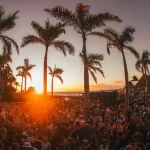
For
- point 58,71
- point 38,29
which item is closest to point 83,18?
point 38,29

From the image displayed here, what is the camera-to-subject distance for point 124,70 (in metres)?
24.8

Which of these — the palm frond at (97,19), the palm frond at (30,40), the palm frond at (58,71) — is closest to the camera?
the palm frond at (97,19)

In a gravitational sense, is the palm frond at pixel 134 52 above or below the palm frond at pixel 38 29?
below

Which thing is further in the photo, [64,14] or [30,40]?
[30,40]

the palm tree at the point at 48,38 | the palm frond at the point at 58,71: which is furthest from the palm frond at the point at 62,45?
the palm frond at the point at 58,71

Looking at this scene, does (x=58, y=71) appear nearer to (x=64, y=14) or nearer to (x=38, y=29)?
(x=38, y=29)

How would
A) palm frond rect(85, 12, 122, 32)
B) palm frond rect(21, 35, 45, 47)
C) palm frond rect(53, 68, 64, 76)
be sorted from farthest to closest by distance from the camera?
palm frond rect(53, 68, 64, 76)
palm frond rect(21, 35, 45, 47)
palm frond rect(85, 12, 122, 32)

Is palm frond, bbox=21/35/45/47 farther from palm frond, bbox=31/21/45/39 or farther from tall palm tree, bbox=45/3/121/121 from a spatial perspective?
tall palm tree, bbox=45/3/121/121

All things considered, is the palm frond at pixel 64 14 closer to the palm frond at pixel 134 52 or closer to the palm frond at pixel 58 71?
the palm frond at pixel 134 52

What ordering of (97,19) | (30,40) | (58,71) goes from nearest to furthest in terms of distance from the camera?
(97,19), (30,40), (58,71)

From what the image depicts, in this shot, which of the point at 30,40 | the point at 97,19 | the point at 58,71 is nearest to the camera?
the point at 97,19

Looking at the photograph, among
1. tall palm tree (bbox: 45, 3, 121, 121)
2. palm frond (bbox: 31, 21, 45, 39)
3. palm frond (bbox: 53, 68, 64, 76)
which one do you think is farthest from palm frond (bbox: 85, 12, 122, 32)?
palm frond (bbox: 53, 68, 64, 76)

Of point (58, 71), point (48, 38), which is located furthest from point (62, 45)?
point (58, 71)

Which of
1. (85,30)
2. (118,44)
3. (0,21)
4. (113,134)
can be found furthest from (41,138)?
(118,44)
